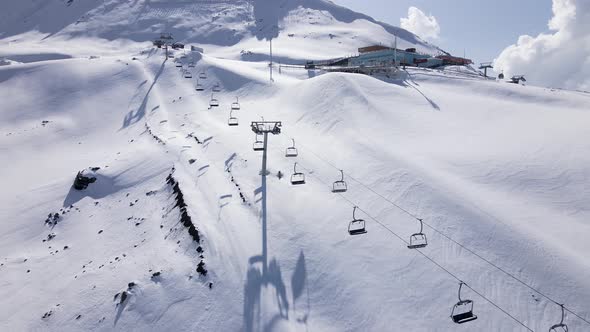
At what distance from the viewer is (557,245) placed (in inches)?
755

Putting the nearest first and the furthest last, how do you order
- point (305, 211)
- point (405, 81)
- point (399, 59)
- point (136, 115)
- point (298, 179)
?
point (305, 211) < point (298, 179) < point (136, 115) < point (405, 81) < point (399, 59)

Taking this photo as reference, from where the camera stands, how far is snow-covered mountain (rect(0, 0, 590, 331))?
56.2 feet

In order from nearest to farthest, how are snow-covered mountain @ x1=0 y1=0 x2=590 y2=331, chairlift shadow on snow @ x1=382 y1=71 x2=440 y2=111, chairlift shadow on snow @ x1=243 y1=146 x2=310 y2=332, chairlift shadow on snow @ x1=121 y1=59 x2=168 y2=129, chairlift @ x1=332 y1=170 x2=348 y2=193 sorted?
chairlift shadow on snow @ x1=243 y1=146 x2=310 y2=332, snow-covered mountain @ x1=0 y1=0 x2=590 y2=331, chairlift @ x1=332 y1=170 x2=348 y2=193, chairlift shadow on snow @ x1=382 y1=71 x2=440 y2=111, chairlift shadow on snow @ x1=121 y1=59 x2=168 y2=129

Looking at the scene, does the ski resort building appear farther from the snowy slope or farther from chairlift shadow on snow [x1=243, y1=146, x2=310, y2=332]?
chairlift shadow on snow [x1=243, y1=146, x2=310, y2=332]

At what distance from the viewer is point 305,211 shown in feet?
77.6

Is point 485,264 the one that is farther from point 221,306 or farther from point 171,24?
point 171,24

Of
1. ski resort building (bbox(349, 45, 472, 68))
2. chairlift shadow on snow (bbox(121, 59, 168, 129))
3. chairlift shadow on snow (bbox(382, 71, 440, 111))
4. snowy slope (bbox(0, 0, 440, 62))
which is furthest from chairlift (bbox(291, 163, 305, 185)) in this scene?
snowy slope (bbox(0, 0, 440, 62))

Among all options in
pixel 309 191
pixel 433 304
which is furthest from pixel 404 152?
pixel 433 304

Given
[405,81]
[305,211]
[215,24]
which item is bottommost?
[305,211]

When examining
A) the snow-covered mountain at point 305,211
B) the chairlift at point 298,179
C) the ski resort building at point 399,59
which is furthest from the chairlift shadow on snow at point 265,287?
the ski resort building at point 399,59

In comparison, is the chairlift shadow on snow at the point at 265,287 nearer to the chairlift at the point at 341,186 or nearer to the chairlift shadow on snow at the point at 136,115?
the chairlift at the point at 341,186

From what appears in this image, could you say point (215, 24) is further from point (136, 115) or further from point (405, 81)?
point (405, 81)

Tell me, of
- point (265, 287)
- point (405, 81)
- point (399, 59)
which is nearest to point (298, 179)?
point (265, 287)

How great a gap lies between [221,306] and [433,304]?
31.2ft
